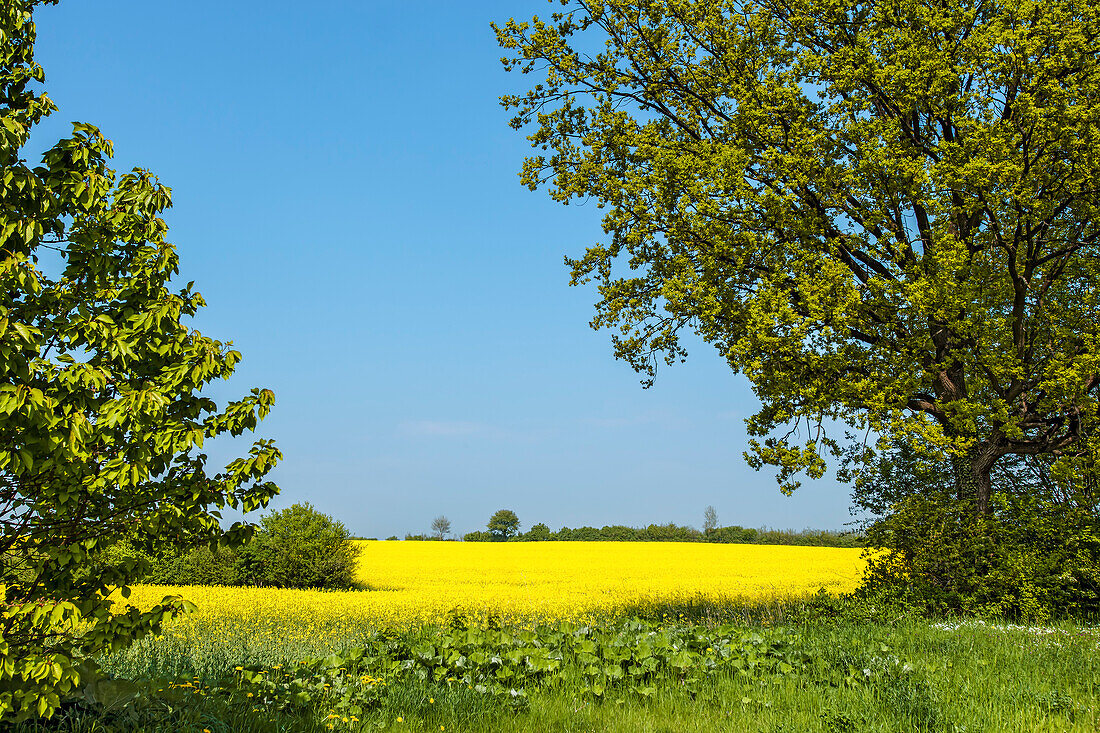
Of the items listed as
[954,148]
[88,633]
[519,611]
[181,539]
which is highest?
[954,148]

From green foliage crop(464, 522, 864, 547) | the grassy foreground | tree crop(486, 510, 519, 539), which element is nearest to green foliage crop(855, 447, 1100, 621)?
the grassy foreground

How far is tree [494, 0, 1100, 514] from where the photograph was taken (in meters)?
13.3

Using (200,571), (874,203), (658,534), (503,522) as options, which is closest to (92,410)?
(874,203)

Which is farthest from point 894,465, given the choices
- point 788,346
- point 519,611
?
point 519,611

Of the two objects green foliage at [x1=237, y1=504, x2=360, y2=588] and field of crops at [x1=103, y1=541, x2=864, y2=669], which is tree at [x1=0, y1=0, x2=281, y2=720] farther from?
green foliage at [x1=237, y1=504, x2=360, y2=588]

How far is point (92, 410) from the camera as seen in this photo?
4.70m

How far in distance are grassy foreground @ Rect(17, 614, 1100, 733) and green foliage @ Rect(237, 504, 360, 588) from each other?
12.3 meters

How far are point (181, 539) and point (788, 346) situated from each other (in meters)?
10.7

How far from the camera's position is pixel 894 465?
1647cm

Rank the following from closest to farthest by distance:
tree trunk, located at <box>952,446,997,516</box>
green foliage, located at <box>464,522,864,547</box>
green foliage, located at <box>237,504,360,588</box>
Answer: tree trunk, located at <box>952,446,997,516</box>, green foliage, located at <box>237,504,360,588</box>, green foliage, located at <box>464,522,864,547</box>

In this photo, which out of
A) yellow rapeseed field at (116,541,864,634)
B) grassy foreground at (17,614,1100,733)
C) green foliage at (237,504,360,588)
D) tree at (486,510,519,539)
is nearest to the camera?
grassy foreground at (17,614,1100,733)

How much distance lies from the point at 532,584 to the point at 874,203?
650 inches

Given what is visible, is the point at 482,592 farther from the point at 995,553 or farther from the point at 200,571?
the point at 995,553

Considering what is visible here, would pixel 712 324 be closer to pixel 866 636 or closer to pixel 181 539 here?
pixel 866 636
